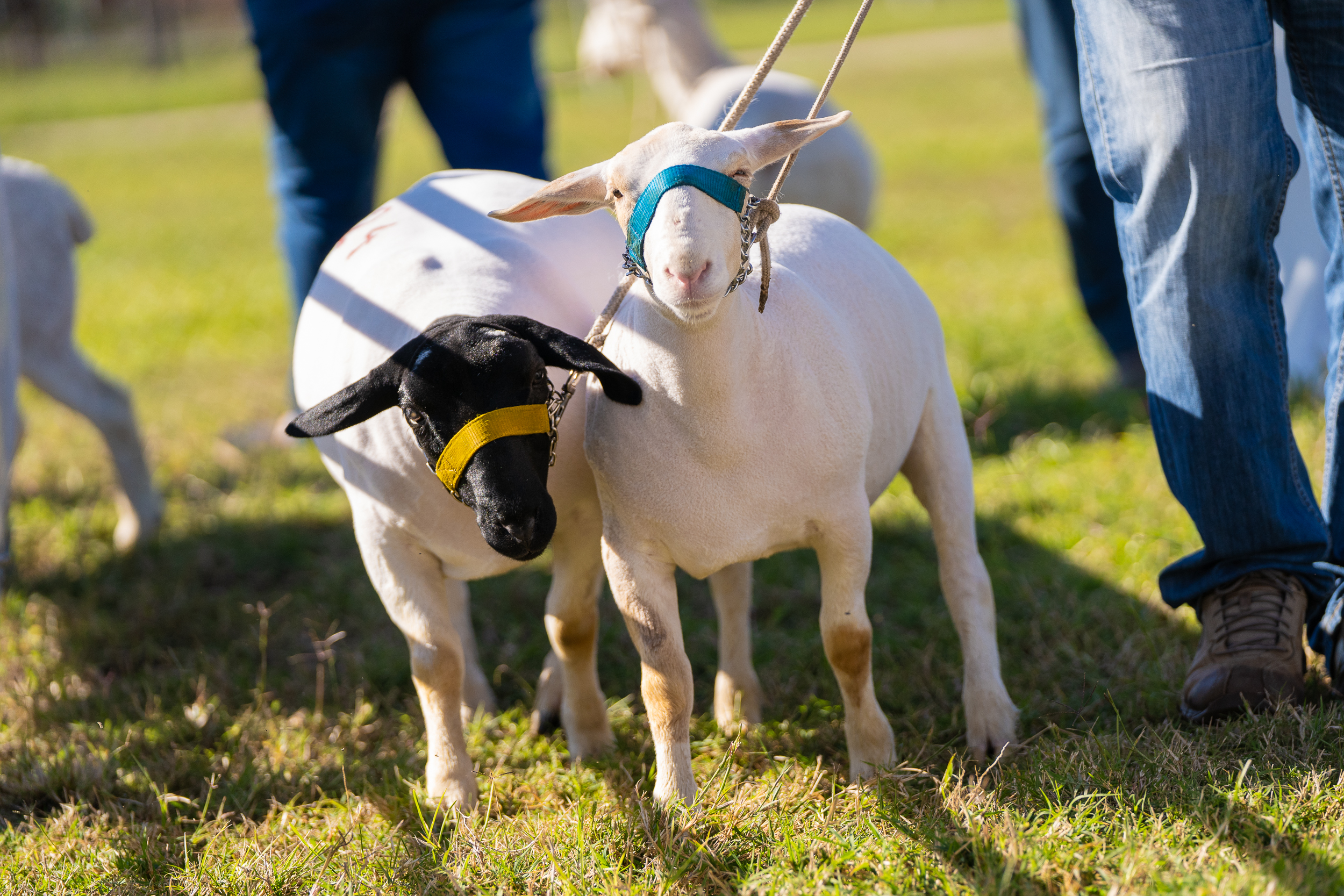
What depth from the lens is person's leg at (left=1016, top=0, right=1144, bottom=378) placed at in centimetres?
488

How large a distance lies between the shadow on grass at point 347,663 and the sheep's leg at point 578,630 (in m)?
0.12

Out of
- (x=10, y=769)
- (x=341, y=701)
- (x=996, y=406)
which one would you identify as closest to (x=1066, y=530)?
(x=996, y=406)

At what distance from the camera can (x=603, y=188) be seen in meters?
2.19

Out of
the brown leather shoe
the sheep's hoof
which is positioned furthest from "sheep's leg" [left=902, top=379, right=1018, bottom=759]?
the sheep's hoof

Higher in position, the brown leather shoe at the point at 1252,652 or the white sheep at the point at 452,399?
the white sheep at the point at 452,399

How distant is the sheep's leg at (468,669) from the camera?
3248 millimetres

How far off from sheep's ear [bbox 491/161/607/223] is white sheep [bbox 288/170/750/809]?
25cm

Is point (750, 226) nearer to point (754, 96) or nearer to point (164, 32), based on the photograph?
point (754, 96)

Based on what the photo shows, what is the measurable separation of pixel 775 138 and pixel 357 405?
92 cm

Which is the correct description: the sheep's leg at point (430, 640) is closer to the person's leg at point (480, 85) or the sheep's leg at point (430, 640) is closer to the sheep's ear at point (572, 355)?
the sheep's ear at point (572, 355)

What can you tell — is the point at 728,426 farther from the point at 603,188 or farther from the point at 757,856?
the point at 757,856

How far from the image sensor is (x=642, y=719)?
3.10 meters

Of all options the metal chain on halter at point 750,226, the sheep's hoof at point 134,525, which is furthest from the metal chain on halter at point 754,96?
the sheep's hoof at point 134,525

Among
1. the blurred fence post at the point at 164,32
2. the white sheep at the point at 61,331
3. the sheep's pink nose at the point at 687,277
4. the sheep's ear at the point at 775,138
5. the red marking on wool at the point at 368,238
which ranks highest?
the blurred fence post at the point at 164,32
